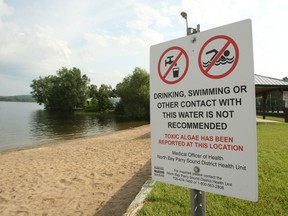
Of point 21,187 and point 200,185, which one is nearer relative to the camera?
point 200,185

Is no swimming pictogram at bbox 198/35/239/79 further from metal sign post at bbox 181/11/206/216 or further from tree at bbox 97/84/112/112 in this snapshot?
tree at bbox 97/84/112/112

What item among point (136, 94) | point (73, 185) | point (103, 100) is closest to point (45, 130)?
point (136, 94)

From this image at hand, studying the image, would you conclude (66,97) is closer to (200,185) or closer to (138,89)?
(138,89)

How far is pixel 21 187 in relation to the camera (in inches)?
306

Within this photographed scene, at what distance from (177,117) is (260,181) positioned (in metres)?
3.96

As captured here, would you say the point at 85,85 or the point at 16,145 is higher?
the point at 85,85

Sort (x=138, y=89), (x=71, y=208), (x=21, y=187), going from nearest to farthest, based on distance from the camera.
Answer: (x=71, y=208), (x=21, y=187), (x=138, y=89)

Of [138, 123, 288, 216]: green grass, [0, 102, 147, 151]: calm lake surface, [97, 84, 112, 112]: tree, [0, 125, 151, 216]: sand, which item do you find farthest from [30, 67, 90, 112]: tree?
[138, 123, 288, 216]: green grass

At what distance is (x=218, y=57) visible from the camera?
1.78 m

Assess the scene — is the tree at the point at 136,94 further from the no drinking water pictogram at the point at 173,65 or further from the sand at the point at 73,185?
the no drinking water pictogram at the point at 173,65

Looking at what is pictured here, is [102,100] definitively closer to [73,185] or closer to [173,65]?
[73,185]

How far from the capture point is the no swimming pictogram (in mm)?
1726

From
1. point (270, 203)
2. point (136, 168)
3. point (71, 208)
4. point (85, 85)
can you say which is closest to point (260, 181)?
point (270, 203)

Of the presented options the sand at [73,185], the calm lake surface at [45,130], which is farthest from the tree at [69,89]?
the sand at [73,185]
